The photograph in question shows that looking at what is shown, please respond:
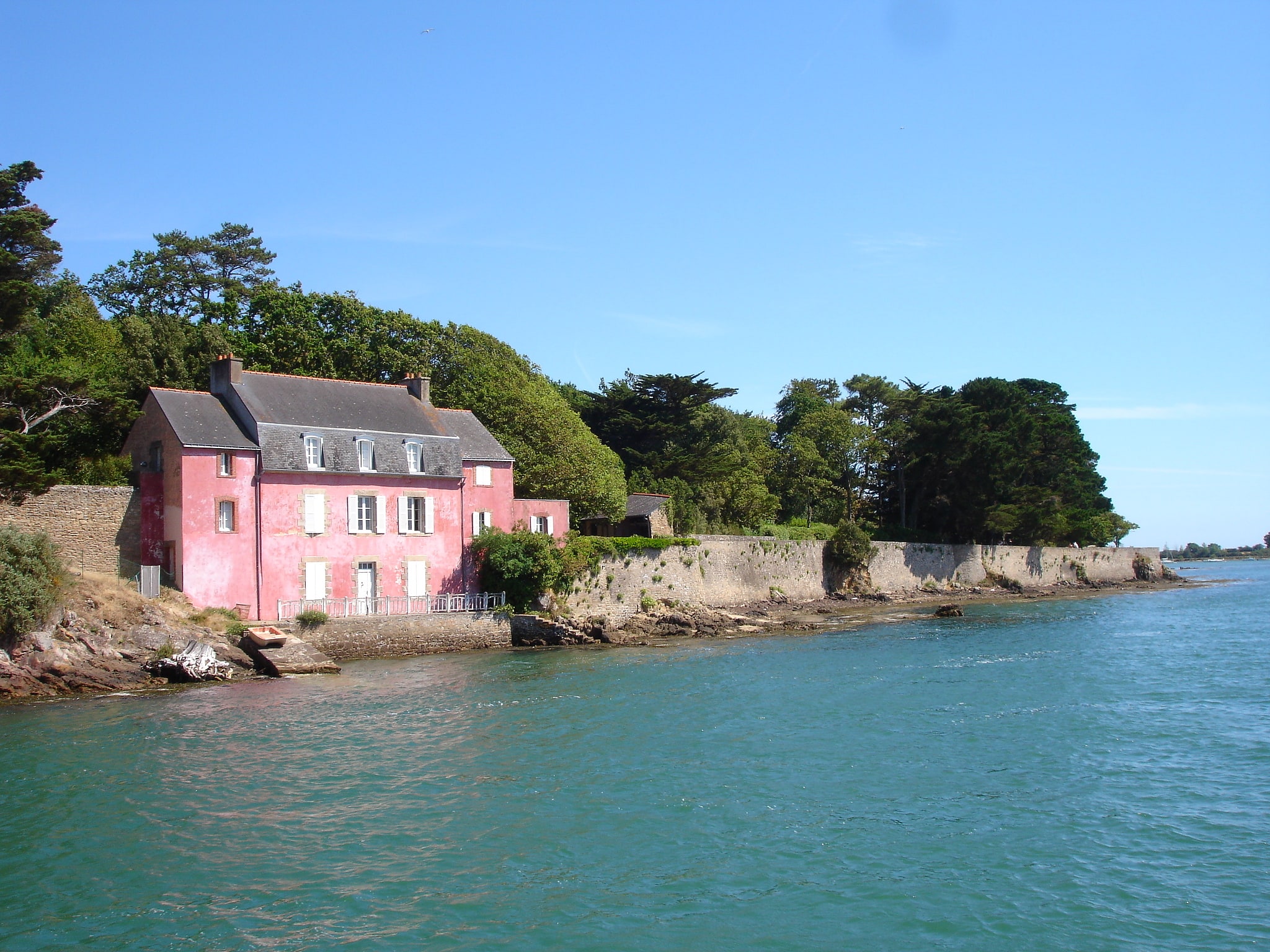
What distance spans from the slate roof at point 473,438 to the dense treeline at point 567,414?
2.76m

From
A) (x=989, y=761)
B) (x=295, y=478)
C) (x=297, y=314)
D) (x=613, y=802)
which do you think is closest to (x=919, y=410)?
(x=297, y=314)

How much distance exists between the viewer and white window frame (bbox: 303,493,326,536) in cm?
3020

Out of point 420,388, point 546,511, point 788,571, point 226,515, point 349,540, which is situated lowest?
point 788,571

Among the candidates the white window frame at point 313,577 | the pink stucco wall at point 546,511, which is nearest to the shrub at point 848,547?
the pink stucco wall at point 546,511

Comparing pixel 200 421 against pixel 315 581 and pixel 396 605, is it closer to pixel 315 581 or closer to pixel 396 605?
pixel 315 581

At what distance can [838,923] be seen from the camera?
32.4 ft

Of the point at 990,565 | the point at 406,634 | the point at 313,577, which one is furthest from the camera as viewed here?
the point at 990,565

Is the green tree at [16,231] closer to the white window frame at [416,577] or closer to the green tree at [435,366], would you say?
the green tree at [435,366]

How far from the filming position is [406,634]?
29641mm

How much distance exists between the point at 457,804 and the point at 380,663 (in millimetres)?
14796

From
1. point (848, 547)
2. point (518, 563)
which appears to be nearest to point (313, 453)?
point (518, 563)

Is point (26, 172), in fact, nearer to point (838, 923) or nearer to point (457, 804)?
point (457, 804)

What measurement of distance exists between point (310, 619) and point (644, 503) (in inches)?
752

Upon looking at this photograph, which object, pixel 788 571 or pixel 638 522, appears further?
pixel 788 571
